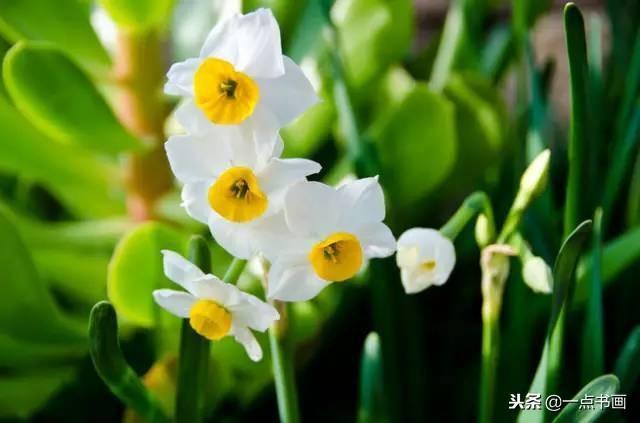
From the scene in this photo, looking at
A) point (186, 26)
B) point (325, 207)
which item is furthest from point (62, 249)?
point (325, 207)

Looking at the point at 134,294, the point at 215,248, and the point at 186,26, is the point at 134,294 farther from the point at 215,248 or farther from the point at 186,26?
the point at 186,26

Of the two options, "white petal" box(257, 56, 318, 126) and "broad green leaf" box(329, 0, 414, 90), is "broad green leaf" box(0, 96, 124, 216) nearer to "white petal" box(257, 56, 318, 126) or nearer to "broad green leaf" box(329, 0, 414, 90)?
"broad green leaf" box(329, 0, 414, 90)

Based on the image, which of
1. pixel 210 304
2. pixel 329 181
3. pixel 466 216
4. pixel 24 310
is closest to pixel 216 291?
pixel 210 304

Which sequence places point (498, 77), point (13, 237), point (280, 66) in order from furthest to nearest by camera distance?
point (498, 77) → point (13, 237) → point (280, 66)

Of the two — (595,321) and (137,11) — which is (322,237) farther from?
(137,11)

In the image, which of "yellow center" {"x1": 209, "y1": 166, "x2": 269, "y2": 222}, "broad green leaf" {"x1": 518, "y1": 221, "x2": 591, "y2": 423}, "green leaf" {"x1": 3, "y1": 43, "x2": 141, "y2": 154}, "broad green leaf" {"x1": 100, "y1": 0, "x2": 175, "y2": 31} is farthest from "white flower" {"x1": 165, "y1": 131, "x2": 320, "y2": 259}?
"broad green leaf" {"x1": 100, "y1": 0, "x2": 175, "y2": 31}

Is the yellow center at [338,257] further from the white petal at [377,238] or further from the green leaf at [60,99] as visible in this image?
the green leaf at [60,99]
